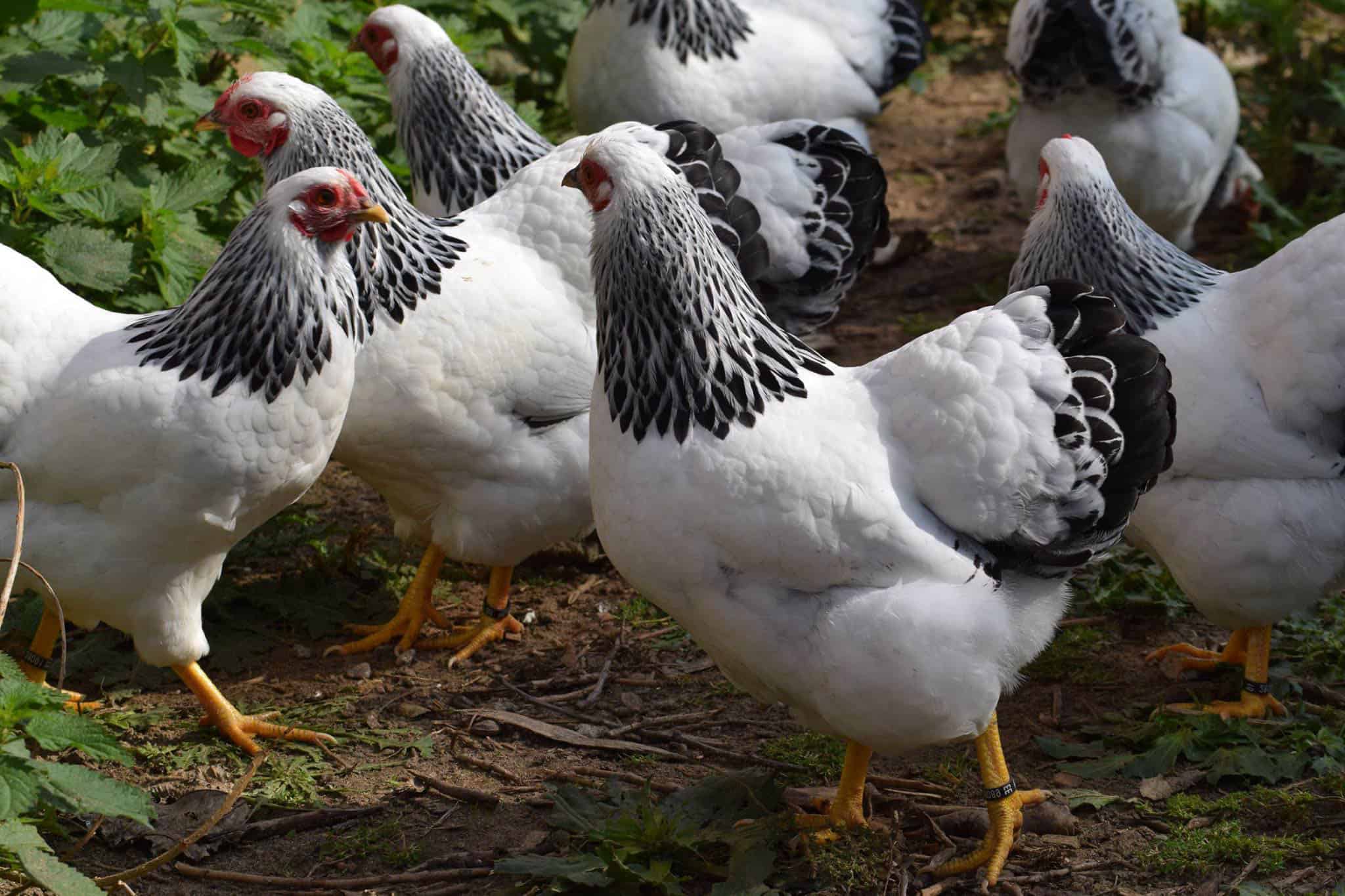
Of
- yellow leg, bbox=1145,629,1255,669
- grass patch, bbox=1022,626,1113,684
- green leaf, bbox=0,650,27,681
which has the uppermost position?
green leaf, bbox=0,650,27,681

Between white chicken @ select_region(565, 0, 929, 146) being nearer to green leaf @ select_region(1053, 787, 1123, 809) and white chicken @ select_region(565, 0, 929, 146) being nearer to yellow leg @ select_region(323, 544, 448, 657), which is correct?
yellow leg @ select_region(323, 544, 448, 657)

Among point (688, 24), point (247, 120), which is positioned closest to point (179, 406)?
point (247, 120)

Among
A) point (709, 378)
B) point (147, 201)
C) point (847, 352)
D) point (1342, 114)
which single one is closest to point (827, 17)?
point (847, 352)

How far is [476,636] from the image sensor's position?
4477 millimetres

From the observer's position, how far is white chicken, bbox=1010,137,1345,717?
147 inches

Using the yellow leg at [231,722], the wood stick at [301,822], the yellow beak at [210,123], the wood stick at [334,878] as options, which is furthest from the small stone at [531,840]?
the yellow beak at [210,123]

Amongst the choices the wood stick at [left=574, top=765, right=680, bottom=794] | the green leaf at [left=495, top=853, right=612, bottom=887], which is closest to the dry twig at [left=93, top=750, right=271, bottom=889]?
the green leaf at [left=495, top=853, right=612, bottom=887]

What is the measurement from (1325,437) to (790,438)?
169cm

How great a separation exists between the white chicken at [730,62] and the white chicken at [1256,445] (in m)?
2.37

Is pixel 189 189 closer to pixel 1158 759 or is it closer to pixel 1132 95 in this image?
pixel 1158 759

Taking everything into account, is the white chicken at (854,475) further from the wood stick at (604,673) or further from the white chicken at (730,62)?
the white chicken at (730,62)

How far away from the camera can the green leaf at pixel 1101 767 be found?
12.1 ft

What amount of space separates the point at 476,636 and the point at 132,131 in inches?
85.7

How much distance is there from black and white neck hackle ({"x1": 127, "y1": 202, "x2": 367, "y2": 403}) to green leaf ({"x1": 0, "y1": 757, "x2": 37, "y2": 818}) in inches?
40.6
